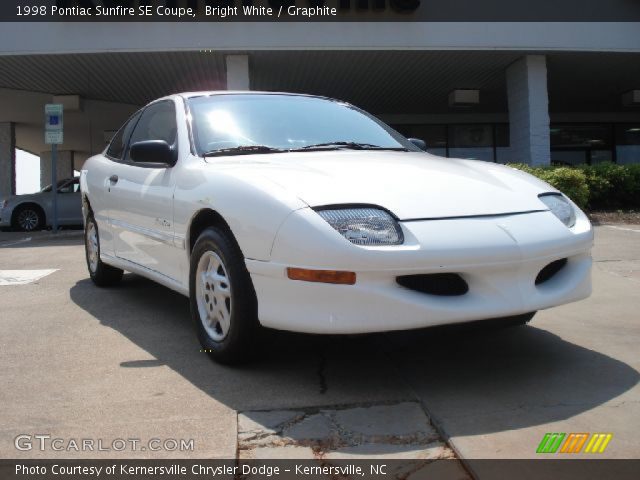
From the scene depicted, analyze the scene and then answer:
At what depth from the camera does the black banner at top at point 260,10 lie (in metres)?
12.7

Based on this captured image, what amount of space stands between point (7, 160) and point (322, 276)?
19.0 meters

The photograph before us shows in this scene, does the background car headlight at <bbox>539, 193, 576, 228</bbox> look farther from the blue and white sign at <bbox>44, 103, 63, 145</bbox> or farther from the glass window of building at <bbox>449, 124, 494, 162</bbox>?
the glass window of building at <bbox>449, 124, 494, 162</bbox>

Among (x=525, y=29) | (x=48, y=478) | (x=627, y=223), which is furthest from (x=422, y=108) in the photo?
(x=48, y=478)

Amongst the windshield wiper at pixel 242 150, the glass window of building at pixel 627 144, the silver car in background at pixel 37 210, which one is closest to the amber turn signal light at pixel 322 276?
the windshield wiper at pixel 242 150

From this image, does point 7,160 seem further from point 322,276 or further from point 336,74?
point 322,276

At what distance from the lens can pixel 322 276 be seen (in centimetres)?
286

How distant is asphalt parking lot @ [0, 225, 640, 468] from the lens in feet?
8.36

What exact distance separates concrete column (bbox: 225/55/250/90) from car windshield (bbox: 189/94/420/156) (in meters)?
9.17

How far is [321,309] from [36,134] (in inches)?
952

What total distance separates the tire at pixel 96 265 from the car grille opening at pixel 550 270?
376 centimetres

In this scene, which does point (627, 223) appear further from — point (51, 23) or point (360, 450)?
point (51, 23)

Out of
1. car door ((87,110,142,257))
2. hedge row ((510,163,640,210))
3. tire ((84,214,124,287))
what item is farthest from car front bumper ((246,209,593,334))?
hedge row ((510,163,640,210))

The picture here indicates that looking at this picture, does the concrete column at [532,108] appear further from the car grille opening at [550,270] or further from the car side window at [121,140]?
the car grille opening at [550,270]

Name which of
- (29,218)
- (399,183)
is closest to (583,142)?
(29,218)
